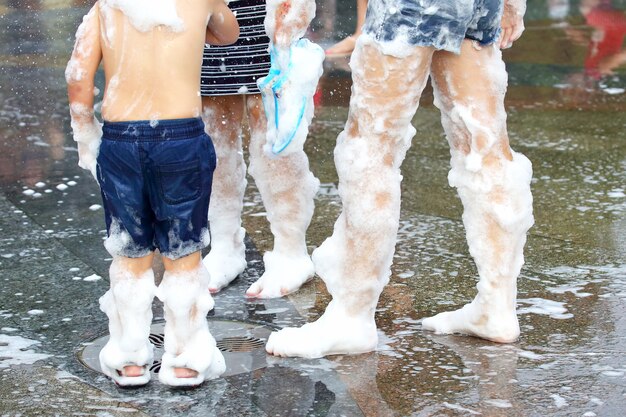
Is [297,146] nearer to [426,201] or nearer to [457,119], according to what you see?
[457,119]

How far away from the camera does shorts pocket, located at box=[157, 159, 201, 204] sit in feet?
11.0

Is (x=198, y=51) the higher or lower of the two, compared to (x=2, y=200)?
higher

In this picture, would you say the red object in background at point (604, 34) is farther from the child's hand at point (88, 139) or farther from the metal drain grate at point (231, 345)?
the child's hand at point (88, 139)

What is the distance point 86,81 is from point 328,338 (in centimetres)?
111

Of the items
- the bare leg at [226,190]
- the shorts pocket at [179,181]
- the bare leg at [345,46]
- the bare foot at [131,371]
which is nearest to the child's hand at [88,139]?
the shorts pocket at [179,181]

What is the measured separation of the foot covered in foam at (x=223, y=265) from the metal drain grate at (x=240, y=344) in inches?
19.2

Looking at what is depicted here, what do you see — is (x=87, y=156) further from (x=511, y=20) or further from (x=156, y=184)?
(x=511, y=20)

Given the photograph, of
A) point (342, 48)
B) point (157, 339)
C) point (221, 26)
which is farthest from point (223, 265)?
point (342, 48)

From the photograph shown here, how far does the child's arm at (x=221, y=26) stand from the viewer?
11.5 feet

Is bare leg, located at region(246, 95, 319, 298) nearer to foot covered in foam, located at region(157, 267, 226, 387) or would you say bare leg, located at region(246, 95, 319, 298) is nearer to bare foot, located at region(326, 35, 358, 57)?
foot covered in foam, located at region(157, 267, 226, 387)

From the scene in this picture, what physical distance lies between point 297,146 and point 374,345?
745 millimetres

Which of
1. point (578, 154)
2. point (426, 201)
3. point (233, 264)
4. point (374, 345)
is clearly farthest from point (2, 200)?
point (578, 154)

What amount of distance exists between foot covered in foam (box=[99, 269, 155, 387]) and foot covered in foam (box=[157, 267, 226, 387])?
0.05 metres

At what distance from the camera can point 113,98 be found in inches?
133
